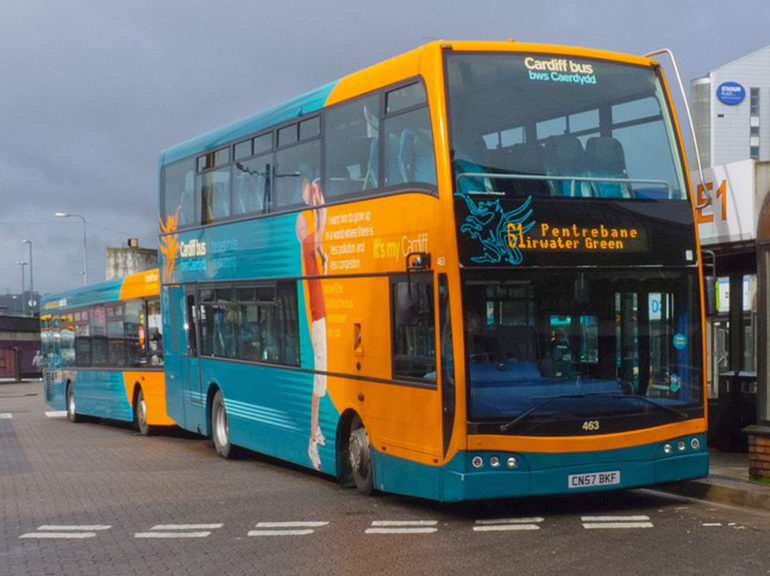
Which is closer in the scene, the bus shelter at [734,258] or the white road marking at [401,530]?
the white road marking at [401,530]

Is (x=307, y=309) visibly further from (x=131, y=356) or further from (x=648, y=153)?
(x=131, y=356)

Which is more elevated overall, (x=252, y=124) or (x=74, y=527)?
(x=252, y=124)

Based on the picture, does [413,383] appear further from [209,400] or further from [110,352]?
[110,352]

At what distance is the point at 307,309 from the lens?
1368 cm

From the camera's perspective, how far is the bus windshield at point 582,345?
34.2ft

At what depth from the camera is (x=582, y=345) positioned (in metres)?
10.7

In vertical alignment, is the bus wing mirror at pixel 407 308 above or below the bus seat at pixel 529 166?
below

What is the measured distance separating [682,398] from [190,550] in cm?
469

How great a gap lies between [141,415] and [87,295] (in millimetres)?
4946

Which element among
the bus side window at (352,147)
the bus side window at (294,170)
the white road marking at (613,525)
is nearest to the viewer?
the white road marking at (613,525)

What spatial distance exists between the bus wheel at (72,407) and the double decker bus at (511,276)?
55.8ft

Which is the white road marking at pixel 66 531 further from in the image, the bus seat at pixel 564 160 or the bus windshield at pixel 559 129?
the bus seat at pixel 564 160

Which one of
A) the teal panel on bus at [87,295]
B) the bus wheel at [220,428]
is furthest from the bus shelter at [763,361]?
the teal panel on bus at [87,295]

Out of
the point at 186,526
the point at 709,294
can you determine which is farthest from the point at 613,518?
the point at 186,526
